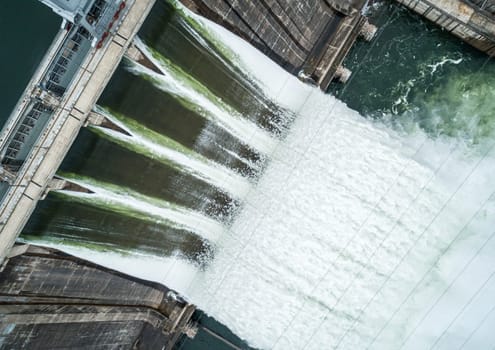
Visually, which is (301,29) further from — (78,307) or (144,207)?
(78,307)

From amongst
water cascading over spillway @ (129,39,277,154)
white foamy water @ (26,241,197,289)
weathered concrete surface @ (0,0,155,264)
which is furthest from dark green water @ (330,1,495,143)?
white foamy water @ (26,241,197,289)

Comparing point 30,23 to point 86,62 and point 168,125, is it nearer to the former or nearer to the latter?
point 86,62

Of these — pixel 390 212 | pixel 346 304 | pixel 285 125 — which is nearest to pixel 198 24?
pixel 285 125

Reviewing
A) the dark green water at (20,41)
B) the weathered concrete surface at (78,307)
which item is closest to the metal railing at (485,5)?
the dark green water at (20,41)

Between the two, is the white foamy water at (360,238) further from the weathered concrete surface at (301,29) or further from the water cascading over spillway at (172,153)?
the weathered concrete surface at (301,29)

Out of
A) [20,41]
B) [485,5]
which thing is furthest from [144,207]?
[485,5]

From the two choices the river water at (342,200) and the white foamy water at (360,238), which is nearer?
the river water at (342,200)

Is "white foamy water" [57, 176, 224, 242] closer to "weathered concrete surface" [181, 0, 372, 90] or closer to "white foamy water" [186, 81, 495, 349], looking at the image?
"white foamy water" [186, 81, 495, 349]
